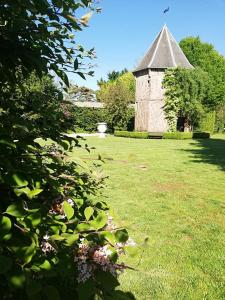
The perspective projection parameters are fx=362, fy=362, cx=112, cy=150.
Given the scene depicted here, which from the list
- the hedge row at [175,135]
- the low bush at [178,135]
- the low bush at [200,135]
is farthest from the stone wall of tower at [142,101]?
the low bush at [200,135]

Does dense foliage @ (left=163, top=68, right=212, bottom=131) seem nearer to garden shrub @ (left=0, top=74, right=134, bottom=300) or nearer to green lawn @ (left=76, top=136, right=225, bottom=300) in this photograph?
green lawn @ (left=76, top=136, right=225, bottom=300)

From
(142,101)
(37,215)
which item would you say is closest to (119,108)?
(142,101)

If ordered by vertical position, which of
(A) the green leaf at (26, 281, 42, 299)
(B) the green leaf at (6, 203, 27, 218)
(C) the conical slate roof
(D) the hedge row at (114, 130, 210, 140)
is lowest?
(D) the hedge row at (114, 130, 210, 140)

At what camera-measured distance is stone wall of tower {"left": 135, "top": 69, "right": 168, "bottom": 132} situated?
139 feet

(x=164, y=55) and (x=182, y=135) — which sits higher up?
(x=164, y=55)

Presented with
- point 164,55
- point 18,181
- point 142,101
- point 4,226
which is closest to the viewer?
point 4,226

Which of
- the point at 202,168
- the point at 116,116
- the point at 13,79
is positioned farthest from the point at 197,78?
the point at 13,79

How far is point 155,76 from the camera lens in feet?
139

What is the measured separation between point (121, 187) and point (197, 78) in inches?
1259

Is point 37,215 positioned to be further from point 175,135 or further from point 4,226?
point 175,135

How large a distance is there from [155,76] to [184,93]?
13.6ft

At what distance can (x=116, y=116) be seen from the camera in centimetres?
4684

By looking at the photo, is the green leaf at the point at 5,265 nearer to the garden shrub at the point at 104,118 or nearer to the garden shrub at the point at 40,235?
the garden shrub at the point at 40,235

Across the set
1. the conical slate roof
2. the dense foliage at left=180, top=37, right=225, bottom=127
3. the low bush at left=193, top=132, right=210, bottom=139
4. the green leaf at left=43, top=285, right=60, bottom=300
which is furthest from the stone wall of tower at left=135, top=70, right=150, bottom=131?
the green leaf at left=43, top=285, right=60, bottom=300
